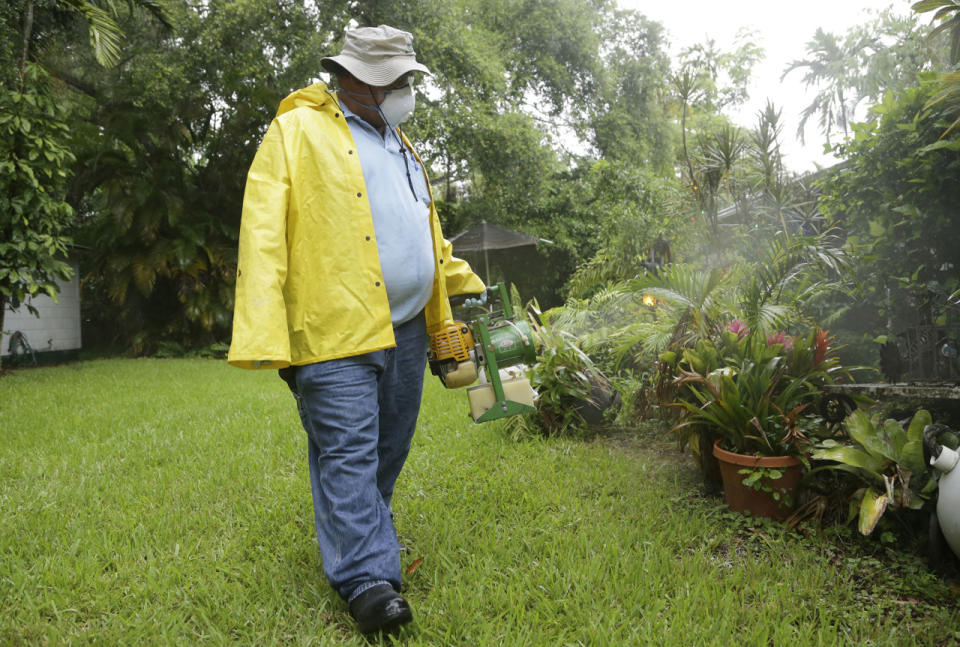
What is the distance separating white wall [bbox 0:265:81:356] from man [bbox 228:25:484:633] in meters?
11.6

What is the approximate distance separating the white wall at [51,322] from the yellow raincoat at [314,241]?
38.1ft

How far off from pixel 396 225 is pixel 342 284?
319 millimetres

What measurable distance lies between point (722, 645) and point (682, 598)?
10.3 inches

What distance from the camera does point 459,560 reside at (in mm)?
2557

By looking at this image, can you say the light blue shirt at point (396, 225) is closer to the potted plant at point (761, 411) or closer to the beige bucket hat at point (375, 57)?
the beige bucket hat at point (375, 57)

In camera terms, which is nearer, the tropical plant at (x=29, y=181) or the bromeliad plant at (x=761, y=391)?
the bromeliad plant at (x=761, y=391)

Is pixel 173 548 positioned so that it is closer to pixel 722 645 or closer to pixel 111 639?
pixel 111 639

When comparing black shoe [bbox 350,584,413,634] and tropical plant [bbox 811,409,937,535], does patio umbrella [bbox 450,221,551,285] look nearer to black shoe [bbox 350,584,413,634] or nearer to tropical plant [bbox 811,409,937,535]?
tropical plant [bbox 811,409,937,535]

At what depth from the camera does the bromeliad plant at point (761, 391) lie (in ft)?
9.30

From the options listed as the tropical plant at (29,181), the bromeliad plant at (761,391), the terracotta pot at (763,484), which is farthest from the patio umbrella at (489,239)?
the terracotta pot at (763,484)

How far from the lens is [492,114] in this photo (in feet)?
44.8

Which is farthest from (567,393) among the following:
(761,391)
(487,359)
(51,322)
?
(51,322)

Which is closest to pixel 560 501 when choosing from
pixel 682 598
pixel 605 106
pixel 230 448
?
pixel 682 598

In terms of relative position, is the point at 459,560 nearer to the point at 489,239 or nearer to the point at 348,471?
the point at 348,471
